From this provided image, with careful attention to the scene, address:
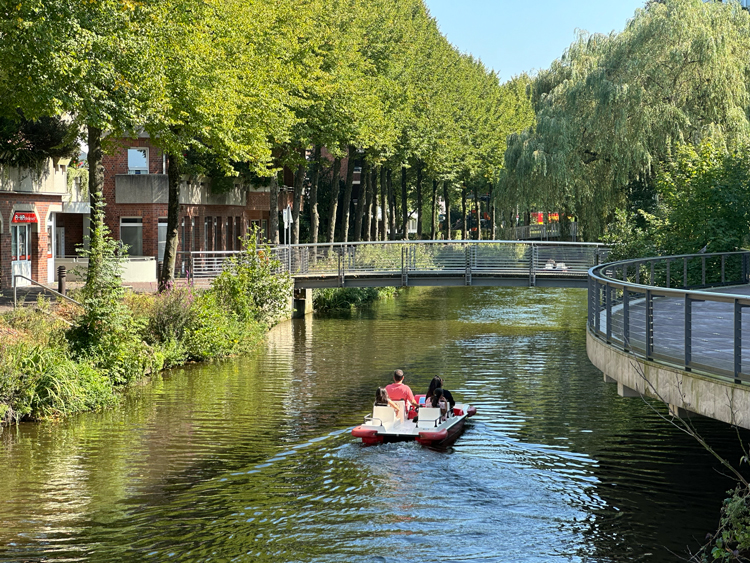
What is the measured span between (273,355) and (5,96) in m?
9.51

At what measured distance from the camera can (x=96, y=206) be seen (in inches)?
905

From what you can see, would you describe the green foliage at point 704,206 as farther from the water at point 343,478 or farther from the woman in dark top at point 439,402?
the woman in dark top at point 439,402

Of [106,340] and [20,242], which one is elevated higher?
[20,242]

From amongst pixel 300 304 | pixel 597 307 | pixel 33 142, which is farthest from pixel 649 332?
pixel 300 304

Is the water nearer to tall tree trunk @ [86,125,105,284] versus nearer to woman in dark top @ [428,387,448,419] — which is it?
woman in dark top @ [428,387,448,419]

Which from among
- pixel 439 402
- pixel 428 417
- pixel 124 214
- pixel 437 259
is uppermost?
pixel 124 214

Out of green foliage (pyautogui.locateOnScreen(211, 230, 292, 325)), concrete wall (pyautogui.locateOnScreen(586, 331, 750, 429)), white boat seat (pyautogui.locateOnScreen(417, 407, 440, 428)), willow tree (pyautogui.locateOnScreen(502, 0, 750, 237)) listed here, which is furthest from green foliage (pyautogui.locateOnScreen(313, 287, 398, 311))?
concrete wall (pyautogui.locateOnScreen(586, 331, 750, 429))

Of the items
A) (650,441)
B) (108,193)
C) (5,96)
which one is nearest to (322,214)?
(108,193)

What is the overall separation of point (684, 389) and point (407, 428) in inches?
280

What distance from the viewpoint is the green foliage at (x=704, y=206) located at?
2859 centimetres

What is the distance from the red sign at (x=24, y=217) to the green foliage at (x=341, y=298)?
1151 centimetres

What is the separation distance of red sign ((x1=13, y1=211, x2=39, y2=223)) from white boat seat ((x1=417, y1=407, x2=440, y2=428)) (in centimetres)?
2266

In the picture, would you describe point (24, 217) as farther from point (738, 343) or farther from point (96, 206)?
point (738, 343)

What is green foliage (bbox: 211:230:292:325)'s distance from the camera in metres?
31.4
